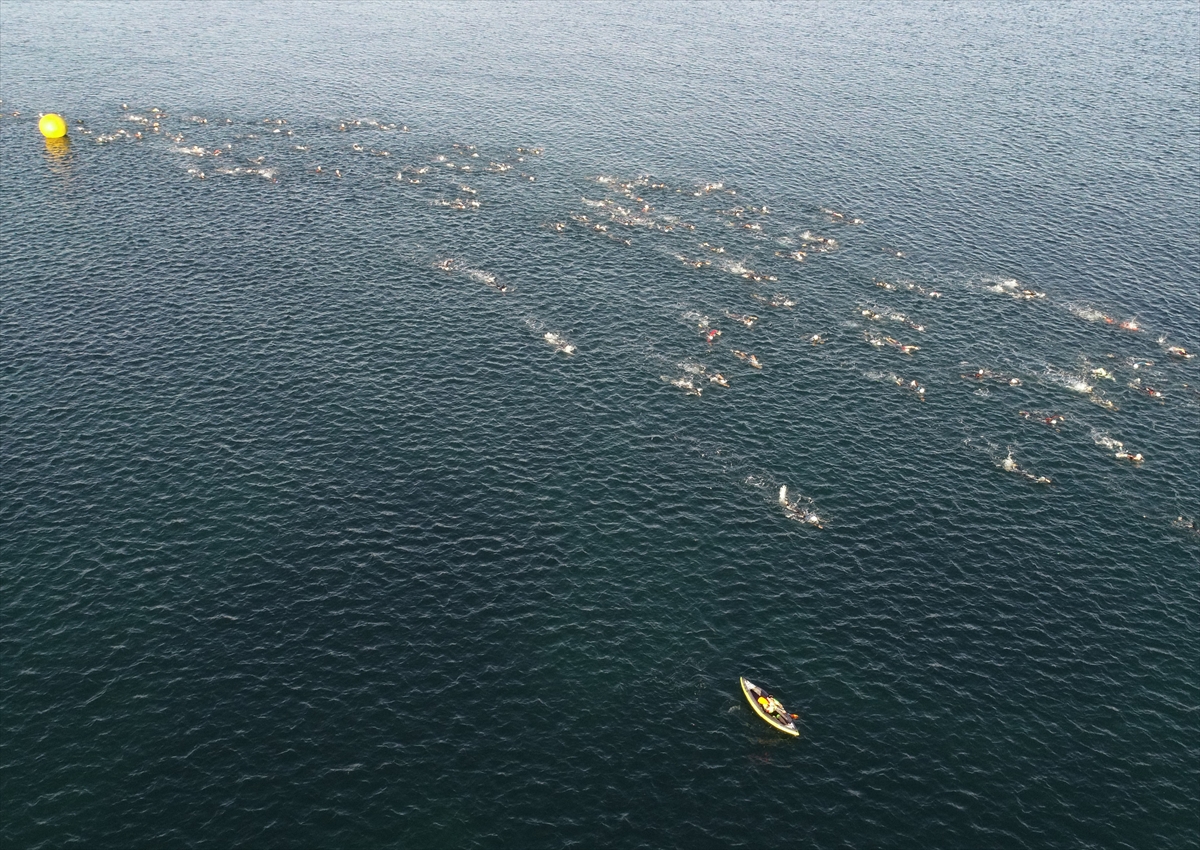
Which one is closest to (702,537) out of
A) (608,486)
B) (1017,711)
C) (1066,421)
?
(608,486)

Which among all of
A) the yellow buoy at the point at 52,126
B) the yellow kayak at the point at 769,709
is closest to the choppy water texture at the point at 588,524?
the yellow kayak at the point at 769,709

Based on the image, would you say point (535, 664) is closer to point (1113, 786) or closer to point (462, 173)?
point (1113, 786)

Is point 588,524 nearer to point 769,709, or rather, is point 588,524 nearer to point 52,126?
point 769,709

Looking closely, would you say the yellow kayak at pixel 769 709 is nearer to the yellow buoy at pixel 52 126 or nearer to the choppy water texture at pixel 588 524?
the choppy water texture at pixel 588 524

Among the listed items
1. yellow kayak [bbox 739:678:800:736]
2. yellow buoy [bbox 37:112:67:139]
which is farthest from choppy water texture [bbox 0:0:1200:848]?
yellow buoy [bbox 37:112:67:139]

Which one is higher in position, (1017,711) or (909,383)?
(909,383)

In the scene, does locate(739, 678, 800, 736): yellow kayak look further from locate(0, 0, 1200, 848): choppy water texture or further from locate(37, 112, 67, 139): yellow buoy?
locate(37, 112, 67, 139): yellow buoy
